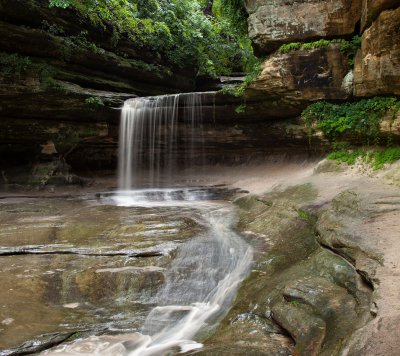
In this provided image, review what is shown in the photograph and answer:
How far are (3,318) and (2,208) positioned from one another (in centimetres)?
606

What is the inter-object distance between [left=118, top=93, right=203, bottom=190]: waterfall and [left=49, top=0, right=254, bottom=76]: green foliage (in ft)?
10.6

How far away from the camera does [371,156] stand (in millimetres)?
9391

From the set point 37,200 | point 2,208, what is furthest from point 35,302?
point 37,200

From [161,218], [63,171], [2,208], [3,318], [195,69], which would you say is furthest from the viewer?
[195,69]

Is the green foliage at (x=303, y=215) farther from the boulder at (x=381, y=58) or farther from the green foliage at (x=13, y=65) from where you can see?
the green foliage at (x=13, y=65)

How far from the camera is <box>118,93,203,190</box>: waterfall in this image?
A: 1373cm

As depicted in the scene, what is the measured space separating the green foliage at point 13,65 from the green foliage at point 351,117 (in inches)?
378

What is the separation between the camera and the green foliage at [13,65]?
40.2ft

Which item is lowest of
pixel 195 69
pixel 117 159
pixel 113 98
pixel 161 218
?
pixel 161 218

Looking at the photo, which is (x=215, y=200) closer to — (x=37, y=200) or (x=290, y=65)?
(x=290, y=65)

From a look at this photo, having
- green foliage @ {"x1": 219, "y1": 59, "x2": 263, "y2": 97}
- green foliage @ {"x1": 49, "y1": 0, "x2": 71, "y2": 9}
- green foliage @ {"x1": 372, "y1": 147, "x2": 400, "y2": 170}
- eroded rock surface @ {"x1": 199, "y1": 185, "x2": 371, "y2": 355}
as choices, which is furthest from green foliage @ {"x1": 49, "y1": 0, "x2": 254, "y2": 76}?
eroded rock surface @ {"x1": 199, "y1": 185, "x2": 371, "y2": 355}

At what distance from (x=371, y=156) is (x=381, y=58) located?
243 centimetres

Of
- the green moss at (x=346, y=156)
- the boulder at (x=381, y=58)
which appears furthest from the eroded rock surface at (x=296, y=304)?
the boulder at (x=381, y=58)

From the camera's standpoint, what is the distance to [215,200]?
37.4 ft
